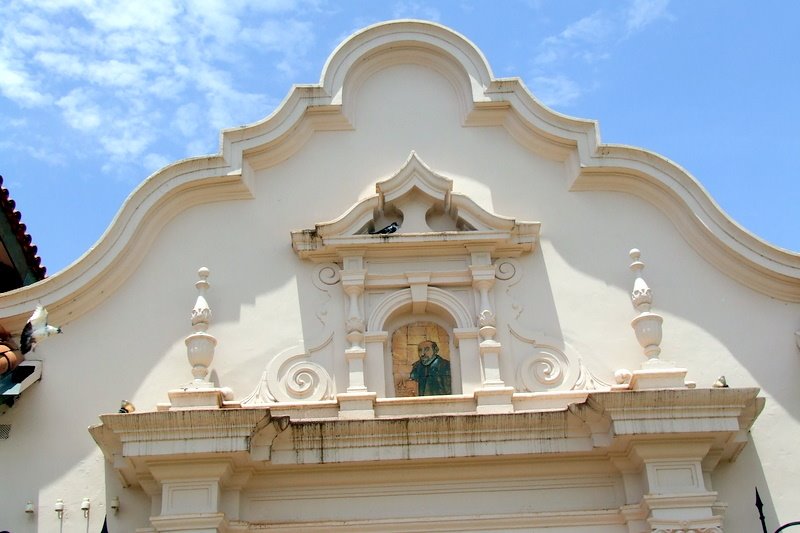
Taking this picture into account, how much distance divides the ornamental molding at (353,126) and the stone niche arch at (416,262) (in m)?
1.09

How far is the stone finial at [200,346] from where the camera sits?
1099 cm

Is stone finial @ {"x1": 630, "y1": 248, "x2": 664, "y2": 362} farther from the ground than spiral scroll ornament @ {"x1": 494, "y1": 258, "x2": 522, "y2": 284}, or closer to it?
closer to it

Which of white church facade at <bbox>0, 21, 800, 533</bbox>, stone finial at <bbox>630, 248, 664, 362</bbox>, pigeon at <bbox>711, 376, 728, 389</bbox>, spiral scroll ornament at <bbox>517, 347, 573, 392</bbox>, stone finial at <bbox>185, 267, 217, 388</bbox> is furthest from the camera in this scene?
spiral scroll ornament at <bbox>517, 347, 573, 392</bbox>

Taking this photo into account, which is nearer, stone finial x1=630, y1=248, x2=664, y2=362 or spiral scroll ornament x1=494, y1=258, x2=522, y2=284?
stone finial x1=630, y1=248, x2=664, y2=362

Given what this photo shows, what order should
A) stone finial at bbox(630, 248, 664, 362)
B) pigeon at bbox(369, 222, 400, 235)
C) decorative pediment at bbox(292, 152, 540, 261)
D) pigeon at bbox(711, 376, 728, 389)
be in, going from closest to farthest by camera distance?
pigeon at bbox(711, 376, 728, 389) < stone finial at bbox(630, 248, 664, 362) < decorative pediment at bbox(292, 152, 540, 261) < pigeon at bbox(369, 222, 400, 235)

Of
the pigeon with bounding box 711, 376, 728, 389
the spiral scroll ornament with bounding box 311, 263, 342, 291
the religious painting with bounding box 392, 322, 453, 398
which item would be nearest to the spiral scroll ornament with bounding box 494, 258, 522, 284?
the religious painting with bounding box 392, 322, 453, 398

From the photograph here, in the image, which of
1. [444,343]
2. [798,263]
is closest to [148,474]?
[444,343]

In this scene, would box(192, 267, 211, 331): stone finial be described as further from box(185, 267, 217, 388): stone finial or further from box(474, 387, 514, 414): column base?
box(474, 387, 514, 414): column base

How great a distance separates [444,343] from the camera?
11.7 m

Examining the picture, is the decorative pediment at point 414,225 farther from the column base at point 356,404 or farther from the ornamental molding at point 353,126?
the column base at point 356,404

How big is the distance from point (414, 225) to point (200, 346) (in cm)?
261

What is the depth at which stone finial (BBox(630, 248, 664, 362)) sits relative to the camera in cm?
1112

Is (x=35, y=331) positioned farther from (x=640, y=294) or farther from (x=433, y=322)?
(x=640, y=294)

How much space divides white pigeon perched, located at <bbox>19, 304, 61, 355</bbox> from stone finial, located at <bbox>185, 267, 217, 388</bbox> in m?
1.32
